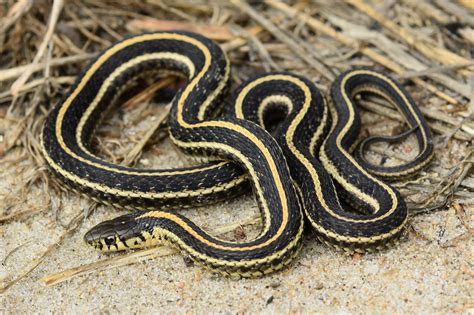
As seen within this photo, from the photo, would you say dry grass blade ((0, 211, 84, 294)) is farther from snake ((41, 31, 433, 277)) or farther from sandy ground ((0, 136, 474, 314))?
snake ((41, 31, 433, 277))

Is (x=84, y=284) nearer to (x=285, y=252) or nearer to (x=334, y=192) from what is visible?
(x=285, y=252)

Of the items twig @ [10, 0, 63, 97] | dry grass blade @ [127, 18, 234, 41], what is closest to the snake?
dry grass blade @ [127, 18, 234, 41]

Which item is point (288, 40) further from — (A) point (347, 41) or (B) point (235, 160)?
(B) point (235, 160)

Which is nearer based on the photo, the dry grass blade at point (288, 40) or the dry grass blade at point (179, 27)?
the dry grass blade at point (288, 40)

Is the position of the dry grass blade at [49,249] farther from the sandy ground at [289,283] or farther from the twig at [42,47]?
the twig at [42,47]

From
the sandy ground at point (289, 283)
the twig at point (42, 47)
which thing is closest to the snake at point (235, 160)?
the sandy ground at point (289, 283)

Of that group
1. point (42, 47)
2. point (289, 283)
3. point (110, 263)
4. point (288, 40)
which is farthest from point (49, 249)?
point (288, 40)

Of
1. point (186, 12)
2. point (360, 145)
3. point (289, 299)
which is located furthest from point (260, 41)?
point (289, 299)
